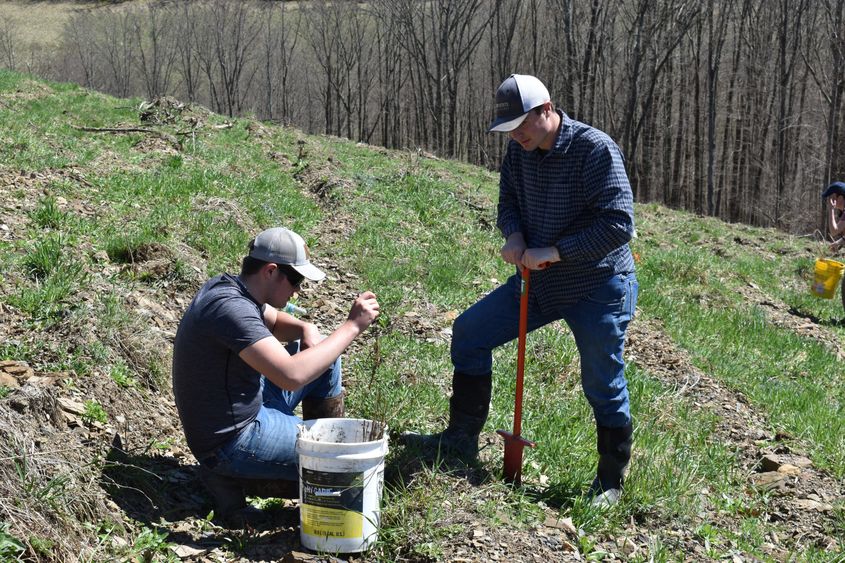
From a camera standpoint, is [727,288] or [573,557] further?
[727,288]

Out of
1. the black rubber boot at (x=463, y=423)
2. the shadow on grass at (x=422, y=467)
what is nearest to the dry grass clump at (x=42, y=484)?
the shadow on grass at (x=422, y=467)

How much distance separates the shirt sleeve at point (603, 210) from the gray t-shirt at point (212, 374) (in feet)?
4.94

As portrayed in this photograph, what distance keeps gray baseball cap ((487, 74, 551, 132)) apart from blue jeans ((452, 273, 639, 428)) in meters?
0.84

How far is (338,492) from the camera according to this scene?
3.33 m

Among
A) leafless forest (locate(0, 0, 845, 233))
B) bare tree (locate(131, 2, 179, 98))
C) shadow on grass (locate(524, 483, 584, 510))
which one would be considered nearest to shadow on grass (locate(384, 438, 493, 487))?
shadow on grass (locate(524, 483, 584, 510))

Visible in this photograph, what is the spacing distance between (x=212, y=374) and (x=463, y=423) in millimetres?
1459

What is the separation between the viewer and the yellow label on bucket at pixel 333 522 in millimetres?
3332

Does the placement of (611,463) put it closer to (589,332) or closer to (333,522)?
(589,332)

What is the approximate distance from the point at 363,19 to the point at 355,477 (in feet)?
185

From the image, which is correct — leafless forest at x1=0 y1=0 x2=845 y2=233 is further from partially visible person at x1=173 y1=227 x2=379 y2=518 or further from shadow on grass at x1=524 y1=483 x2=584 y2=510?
shadow on grass at x1=524 y1=483 x2=584 y2=510

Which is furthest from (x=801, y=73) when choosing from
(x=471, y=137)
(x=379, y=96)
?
(x=379, y=96)

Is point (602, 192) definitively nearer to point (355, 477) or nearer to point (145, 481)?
point (355, 477)

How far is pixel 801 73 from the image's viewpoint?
3341cm

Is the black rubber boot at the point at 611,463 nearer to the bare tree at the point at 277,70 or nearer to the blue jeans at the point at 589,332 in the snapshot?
the blue jeans at the point at 589,332
